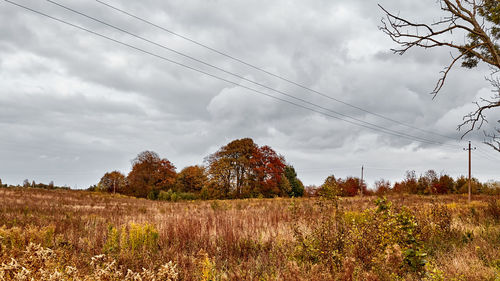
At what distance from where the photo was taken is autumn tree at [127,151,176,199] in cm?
6000

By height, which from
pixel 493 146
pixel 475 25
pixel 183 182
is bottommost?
pixel 183 182

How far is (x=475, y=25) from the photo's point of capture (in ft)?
31.9

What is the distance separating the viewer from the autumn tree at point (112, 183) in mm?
66375

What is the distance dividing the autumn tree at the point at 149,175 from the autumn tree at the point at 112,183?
17.6 ft

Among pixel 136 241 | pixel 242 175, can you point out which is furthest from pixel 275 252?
pixel 242 175

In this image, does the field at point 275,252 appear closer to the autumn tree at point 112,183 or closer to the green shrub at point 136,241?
the green shrub at point 136,241

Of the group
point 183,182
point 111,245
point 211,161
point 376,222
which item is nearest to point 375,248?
point 376,222

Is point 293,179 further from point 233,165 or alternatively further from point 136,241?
point 136,241

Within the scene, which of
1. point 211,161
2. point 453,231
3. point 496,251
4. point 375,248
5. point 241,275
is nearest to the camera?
point 241,275

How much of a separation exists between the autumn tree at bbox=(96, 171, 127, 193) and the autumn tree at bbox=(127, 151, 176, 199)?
5354 millimetres

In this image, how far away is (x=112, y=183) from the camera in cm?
7269

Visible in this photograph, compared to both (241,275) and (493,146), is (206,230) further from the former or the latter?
(493,146)

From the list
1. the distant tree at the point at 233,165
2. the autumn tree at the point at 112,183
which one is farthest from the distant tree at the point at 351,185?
the autumn tree at the point at 112,183

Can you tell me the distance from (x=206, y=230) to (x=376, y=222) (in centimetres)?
445
